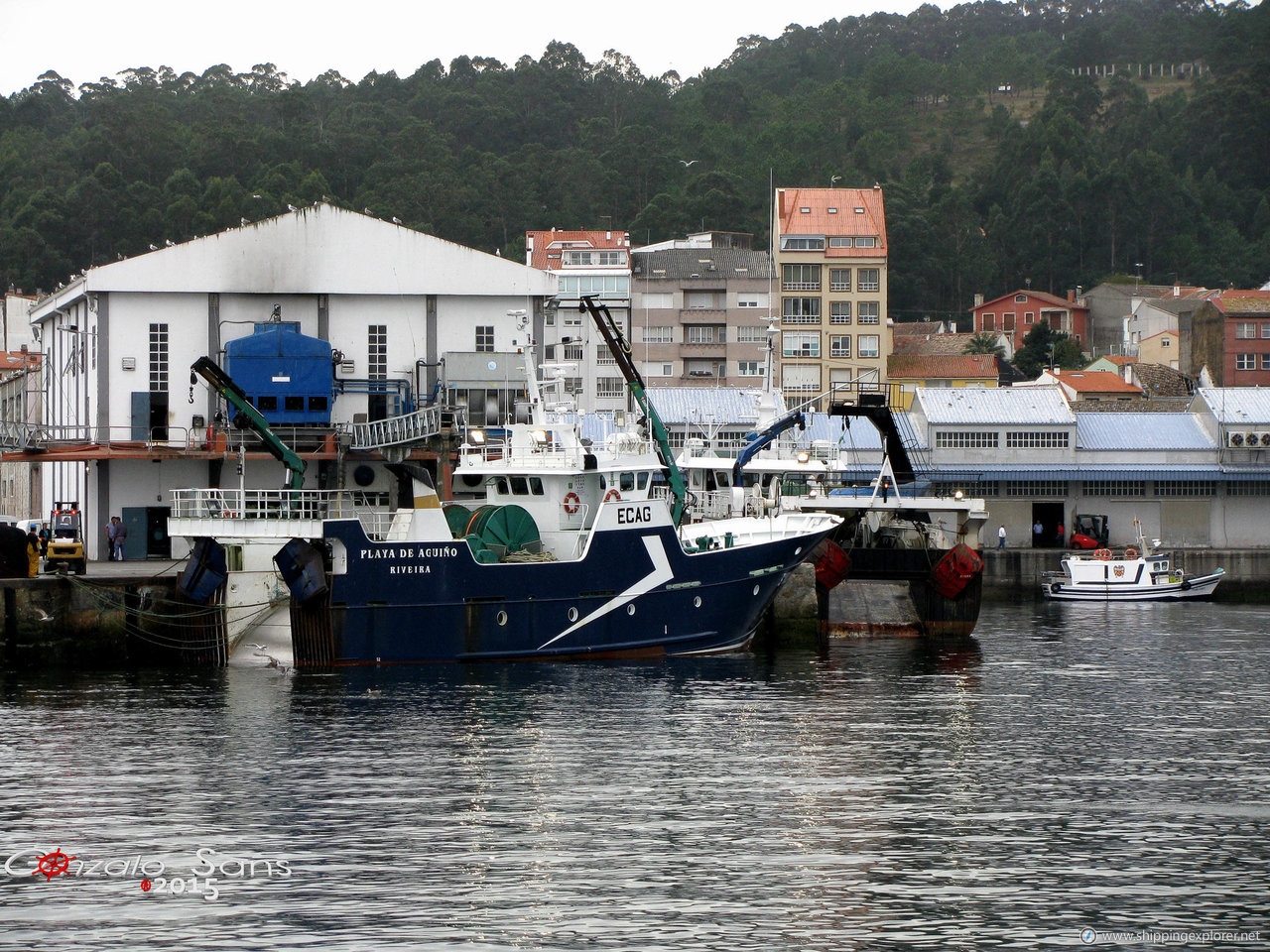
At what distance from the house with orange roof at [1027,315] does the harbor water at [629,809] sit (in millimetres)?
89878

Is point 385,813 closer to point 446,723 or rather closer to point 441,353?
point 446,723

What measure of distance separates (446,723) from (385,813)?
6632 mm

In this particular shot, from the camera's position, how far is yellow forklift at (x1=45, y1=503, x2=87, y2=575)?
40.2 metres

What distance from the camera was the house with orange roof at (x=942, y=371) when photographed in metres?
96.3

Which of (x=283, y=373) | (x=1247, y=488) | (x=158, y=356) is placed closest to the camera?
(x=283, y=373)

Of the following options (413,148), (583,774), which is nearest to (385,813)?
(583,774)

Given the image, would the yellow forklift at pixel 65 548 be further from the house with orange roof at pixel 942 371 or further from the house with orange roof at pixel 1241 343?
the house with orange roof at pixel 1241 343

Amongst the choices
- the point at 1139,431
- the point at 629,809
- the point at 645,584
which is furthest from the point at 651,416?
the point at 1139,431

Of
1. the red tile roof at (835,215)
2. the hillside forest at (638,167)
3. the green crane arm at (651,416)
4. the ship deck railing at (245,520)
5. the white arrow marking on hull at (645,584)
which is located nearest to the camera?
the ship deck railing at (245,520)

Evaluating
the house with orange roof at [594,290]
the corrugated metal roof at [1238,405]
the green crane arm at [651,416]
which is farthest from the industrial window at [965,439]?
the green crane arm at [651,416]

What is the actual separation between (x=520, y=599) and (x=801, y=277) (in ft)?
198

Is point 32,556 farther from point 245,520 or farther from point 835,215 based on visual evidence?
point 835,215

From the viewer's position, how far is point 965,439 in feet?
231

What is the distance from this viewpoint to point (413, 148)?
14025 centimetres
